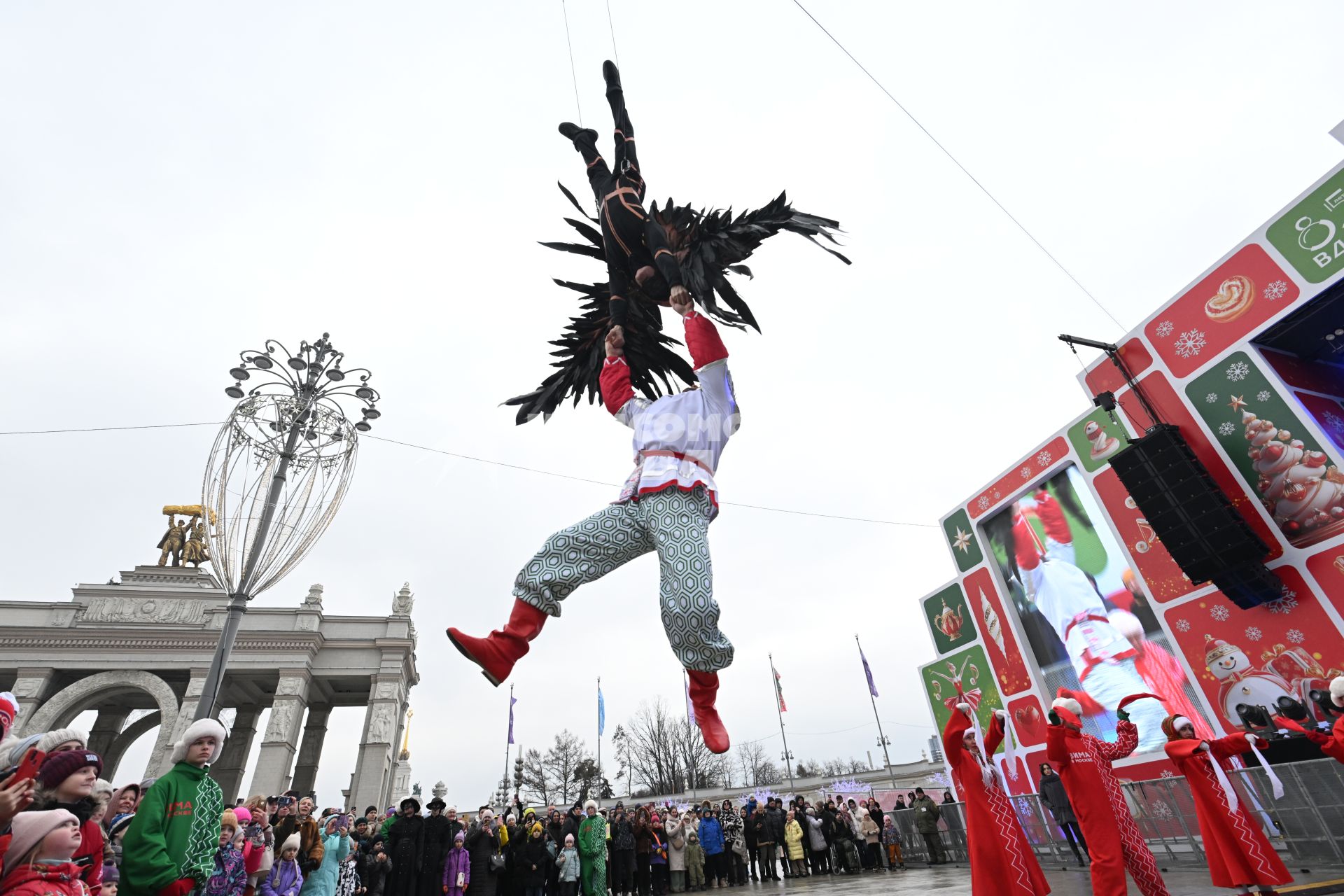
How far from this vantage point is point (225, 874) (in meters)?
4.68

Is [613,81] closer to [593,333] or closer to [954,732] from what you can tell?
[593,333]

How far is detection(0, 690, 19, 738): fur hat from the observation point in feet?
8.48

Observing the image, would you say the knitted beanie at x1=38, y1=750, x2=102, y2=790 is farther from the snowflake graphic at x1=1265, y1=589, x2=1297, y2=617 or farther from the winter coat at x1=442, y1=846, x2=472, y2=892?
the snowflake graphic at x1=1265, y1=589, x2=1297, y2=617

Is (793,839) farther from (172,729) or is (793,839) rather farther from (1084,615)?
(172,729)

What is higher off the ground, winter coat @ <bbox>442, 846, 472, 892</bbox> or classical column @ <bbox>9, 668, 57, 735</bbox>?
classical column @ <bbox>9, 668, 57, 735</bbox>

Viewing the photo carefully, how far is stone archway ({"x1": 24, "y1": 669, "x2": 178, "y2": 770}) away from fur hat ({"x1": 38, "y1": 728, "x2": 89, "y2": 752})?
22.8 metres

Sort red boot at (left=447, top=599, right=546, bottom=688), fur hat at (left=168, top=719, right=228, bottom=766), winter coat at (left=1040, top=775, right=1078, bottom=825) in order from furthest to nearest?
winter coat at (left=1040, top=775, right=1078, bottom=825), fur hat at (left=168, top=719, right=228, bottom=766), red boot at (left=447, top=599, right=546, bottom=688)

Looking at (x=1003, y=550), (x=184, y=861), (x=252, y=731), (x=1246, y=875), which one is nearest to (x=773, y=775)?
(x=252, y=731)

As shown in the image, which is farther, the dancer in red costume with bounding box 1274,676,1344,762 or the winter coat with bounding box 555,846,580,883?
the winter coat with bounding box 555,846,580,883

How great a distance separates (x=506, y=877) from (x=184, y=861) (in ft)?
23.5

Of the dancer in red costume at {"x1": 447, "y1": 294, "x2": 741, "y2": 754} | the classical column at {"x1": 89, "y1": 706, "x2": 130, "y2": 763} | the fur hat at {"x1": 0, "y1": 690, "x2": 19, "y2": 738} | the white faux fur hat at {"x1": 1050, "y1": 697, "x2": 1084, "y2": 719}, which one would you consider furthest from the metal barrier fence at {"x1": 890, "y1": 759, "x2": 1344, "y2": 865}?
the classical column at {"x1": 89, "y1": 706, "x2": 130, "y2": 763}

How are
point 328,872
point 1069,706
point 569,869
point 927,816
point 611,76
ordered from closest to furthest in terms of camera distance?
point 611,76, point 1069,706, point 328,872, point 569,869, point 927,816

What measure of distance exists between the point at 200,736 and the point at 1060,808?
1085 centimetres

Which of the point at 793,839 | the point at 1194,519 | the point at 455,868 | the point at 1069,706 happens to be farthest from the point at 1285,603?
the point at 455,868
